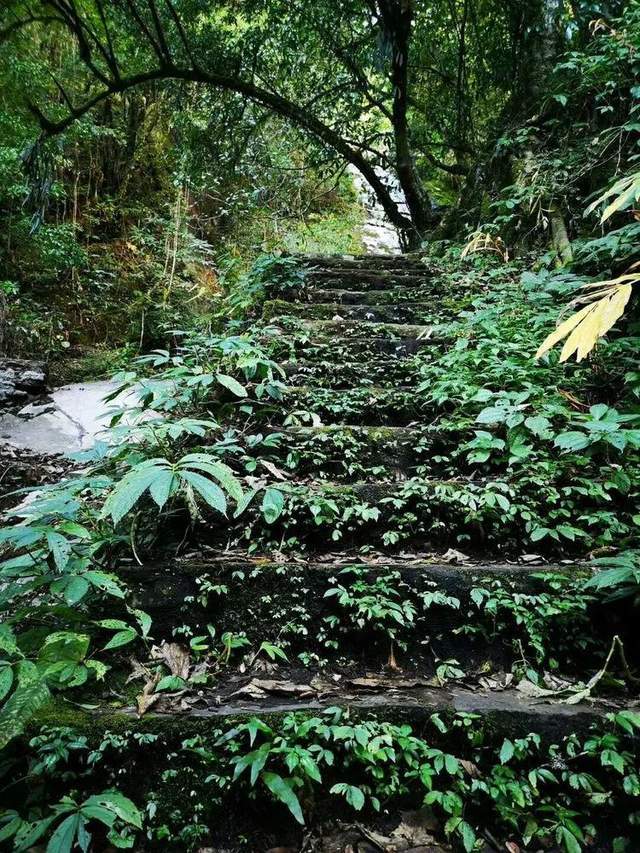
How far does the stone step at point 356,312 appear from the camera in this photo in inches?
167

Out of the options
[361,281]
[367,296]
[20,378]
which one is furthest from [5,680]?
[20,378]

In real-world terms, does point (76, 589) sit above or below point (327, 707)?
above

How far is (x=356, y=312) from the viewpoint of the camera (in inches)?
173

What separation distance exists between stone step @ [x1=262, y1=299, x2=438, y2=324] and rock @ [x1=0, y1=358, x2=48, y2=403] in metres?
2.82

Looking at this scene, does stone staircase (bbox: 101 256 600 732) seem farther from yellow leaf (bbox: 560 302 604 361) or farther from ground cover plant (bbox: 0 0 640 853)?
yellow leaf (bbox: 560 302 604 361)

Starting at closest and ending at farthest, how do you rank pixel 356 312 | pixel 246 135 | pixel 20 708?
pixel 20 708, pixel 356 312, pixel 246 135

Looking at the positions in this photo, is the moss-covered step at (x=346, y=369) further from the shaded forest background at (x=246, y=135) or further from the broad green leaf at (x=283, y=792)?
the broad green leaf at (x=283, y=792)

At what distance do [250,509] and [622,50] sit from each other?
515 cm

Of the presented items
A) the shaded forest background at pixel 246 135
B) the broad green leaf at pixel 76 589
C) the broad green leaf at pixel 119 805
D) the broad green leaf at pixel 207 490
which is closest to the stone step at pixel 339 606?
the broad green leaf at pixel 76 589

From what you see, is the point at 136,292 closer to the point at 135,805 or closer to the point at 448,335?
the point at 448,335

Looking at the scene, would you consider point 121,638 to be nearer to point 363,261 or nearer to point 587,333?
point 587,333

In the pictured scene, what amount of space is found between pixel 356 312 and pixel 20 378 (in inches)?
145

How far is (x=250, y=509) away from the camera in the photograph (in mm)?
2090

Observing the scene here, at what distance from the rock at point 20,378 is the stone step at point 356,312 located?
282 centimetres
